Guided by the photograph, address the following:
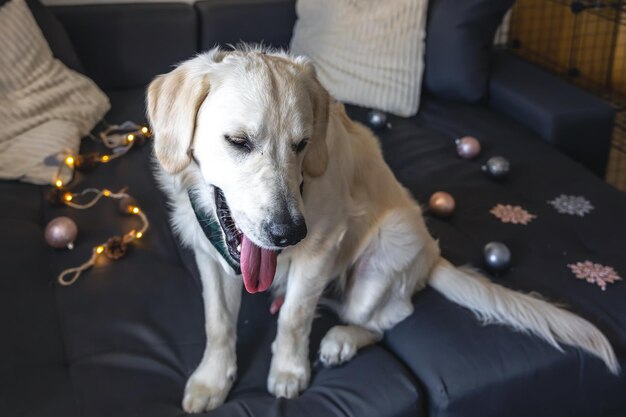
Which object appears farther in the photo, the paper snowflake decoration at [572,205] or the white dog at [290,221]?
the paper snowflake decoration at [572,205]

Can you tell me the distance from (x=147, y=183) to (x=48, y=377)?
0.82m

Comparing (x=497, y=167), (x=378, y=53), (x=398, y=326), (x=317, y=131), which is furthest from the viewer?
(x=378, y=53)

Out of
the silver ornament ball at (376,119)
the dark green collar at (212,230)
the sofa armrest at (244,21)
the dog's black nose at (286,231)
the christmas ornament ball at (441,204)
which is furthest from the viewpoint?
the sofa armrest at (244,21)

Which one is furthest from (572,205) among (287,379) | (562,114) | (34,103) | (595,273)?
(34,103)

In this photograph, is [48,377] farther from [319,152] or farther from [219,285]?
[319,152]

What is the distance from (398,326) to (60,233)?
88 cm

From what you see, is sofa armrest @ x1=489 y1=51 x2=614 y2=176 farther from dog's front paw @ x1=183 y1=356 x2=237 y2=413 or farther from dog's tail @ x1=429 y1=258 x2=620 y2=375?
dog's front paw @ x1=183 y1=356 x2=237 y2=413

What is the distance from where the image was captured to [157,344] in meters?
1.41

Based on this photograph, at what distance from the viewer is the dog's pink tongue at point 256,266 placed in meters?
1.24

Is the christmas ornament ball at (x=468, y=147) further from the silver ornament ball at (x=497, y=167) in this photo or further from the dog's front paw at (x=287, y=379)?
the dog's front paw at (x=287, y=379)

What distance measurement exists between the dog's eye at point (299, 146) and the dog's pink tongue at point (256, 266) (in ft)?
0.66

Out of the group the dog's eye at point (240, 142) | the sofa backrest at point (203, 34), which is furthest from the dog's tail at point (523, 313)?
the sofa backrest at point (203, 34)

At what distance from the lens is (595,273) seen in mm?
1569

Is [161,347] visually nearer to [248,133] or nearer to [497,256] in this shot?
[248,133]
